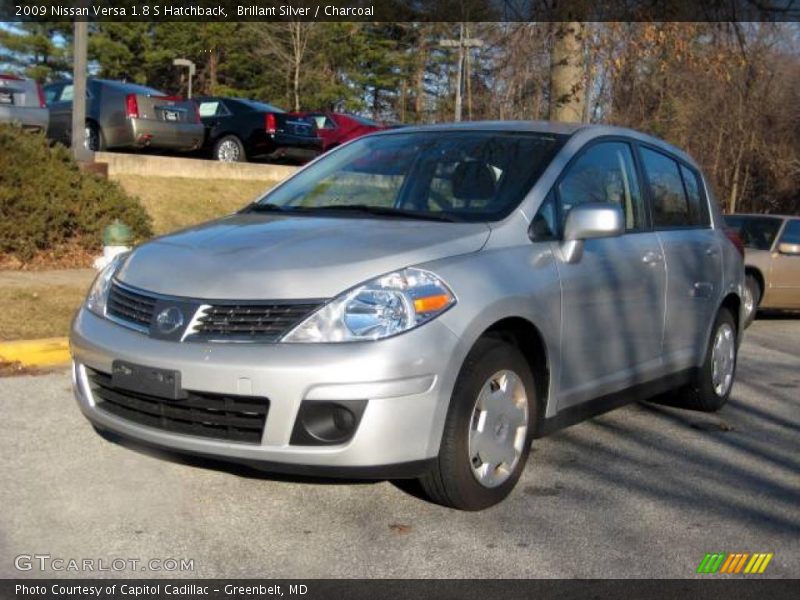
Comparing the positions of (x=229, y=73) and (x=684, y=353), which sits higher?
(x=229, y=73)

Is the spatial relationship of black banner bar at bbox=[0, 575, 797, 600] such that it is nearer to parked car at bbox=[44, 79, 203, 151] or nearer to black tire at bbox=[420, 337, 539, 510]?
black tire at bbox=[420, 337, 539, 510]

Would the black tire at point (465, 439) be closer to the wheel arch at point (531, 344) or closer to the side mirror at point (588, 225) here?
the wheel arch at point (531, 344)

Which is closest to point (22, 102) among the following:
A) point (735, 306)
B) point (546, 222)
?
point (735, 306)

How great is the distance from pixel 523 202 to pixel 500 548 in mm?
1617

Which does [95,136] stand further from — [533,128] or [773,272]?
[533,128]

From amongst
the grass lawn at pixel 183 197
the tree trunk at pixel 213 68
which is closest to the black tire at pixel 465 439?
the grass lawn at pixel 183 197

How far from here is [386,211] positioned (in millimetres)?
4762

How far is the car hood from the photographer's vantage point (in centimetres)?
388

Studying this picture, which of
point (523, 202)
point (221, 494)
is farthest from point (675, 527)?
point (221, 494)

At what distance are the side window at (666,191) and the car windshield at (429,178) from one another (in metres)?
0.93

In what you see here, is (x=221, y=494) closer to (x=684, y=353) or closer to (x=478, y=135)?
(x=478, y=135)

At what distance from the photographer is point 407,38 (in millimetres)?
40312

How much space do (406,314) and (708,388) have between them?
309cm

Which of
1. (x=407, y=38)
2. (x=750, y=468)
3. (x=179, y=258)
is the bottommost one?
(x=750, y=468)
